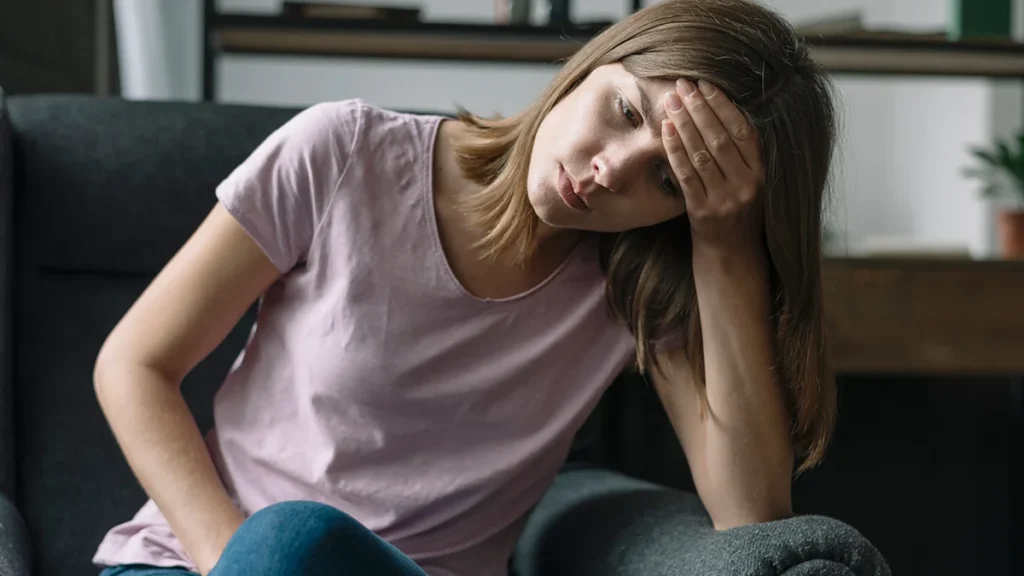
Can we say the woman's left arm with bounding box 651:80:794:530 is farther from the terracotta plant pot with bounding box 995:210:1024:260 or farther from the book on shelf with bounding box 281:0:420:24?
the terracotta plant pot with bounding box 995:210:1024:260

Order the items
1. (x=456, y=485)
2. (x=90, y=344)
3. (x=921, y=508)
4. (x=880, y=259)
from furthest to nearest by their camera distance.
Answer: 1. (x=921, y=508)
2. (x=880, y=259)
3. (x=90, y=344)
4. (x=456, y=485)

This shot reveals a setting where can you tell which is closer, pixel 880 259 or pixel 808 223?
pixel 808 223

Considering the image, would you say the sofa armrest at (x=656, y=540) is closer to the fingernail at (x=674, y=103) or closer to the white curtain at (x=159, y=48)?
the fingernail at (x=674, y=103)

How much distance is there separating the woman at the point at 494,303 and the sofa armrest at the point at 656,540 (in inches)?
2.4

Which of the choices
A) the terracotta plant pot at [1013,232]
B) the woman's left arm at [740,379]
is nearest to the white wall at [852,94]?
the terracotta plant pot at [1013,232]

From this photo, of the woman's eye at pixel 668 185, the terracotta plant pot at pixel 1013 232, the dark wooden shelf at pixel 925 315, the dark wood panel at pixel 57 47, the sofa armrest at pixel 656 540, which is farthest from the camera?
the terracotta plant pot at pixel 1013 232

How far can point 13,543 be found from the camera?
3.40 ft

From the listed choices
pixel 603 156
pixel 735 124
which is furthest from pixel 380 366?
pixel 735 124

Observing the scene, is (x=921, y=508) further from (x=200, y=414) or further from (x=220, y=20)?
(x=220, y=20)

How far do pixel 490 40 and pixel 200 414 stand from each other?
844 mm

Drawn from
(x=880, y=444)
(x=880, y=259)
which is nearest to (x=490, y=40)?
(x=880, y=259)

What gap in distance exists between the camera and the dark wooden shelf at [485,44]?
1.77 m

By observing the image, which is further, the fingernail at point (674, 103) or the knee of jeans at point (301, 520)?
the fingernail at point (674, 103)

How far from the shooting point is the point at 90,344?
1.27 metres
